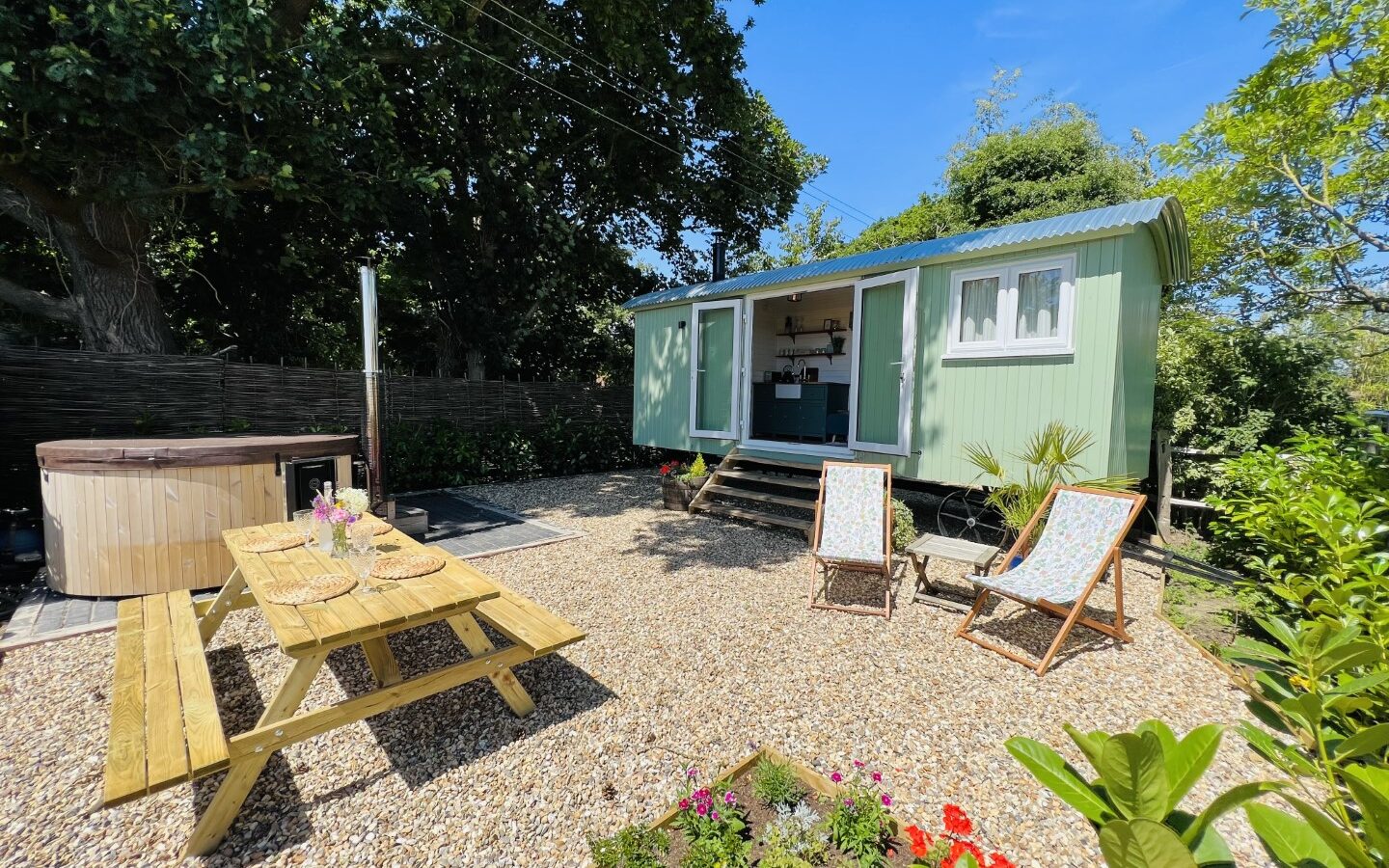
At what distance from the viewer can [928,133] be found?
55.1ft

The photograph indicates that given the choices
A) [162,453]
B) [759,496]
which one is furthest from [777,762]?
[162,453]

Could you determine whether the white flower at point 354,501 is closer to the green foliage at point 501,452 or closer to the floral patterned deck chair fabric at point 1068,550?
the floral patterned deck chair fabric at point 1068,550

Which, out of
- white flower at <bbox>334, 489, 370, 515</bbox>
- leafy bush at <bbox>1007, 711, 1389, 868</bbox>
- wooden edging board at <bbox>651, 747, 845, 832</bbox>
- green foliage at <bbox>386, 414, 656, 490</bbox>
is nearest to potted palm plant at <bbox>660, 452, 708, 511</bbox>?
green foliage at <bbox>386, 414, 656, 490</bbox>

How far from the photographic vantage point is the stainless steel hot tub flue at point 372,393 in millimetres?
5340

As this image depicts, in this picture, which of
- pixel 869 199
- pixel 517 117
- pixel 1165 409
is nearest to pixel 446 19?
pixel 517 117

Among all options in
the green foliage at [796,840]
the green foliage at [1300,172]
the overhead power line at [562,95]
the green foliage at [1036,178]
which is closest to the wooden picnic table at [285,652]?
the green foliage at [796,840]

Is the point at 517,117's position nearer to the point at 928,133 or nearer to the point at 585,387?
the point at 585,387

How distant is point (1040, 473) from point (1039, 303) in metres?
1.62

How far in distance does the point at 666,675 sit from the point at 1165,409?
8.90m

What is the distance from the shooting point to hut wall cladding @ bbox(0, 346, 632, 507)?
17.7 ft

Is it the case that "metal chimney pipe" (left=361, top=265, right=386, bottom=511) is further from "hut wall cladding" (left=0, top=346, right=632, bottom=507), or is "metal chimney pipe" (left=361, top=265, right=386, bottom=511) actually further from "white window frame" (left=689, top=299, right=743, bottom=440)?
"white window frame" (left=689, top=299, right=743, bottom=440)

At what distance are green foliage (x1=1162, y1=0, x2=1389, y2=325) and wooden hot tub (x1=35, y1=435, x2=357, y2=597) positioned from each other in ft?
47.8

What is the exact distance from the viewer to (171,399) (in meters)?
6.31

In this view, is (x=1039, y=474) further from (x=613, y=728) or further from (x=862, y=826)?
(x=613, y=728)
